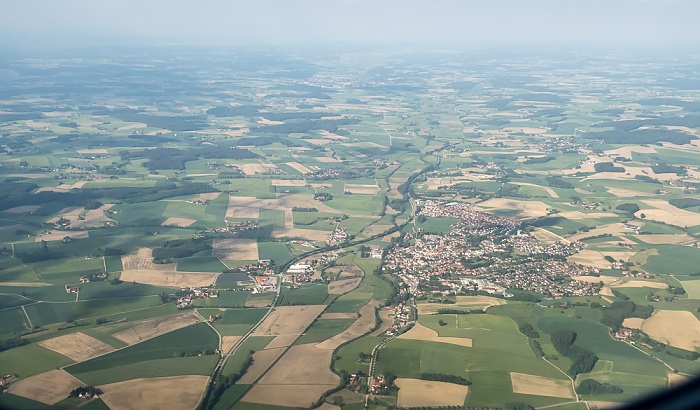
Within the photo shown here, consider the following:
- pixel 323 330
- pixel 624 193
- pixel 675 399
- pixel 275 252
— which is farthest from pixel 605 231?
pixel 675 399

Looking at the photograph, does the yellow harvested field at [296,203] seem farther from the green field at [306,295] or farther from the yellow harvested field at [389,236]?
the green field at [306,295]

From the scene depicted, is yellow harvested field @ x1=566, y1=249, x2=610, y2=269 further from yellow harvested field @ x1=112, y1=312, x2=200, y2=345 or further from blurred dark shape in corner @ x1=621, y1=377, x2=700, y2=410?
blurred dark shape in corner @ x1=621, y1=377, x2=700, y2=410

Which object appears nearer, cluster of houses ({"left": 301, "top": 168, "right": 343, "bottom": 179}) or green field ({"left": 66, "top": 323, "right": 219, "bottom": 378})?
green field ({"left": 66, "top": 323, "right": 219, "bottom": 378})

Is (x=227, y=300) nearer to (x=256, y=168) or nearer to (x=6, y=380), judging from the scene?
(x=6, y=380)

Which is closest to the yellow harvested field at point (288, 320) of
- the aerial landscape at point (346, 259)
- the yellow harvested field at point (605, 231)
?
the aerial landscape at point (346, 259)

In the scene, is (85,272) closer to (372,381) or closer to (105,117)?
(372,381)

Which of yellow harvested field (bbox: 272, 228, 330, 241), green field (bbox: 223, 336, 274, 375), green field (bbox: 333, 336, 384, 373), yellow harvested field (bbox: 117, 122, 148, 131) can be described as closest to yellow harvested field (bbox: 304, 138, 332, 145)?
yellow harvested field (bbox: 117, 122, 148, 131)
